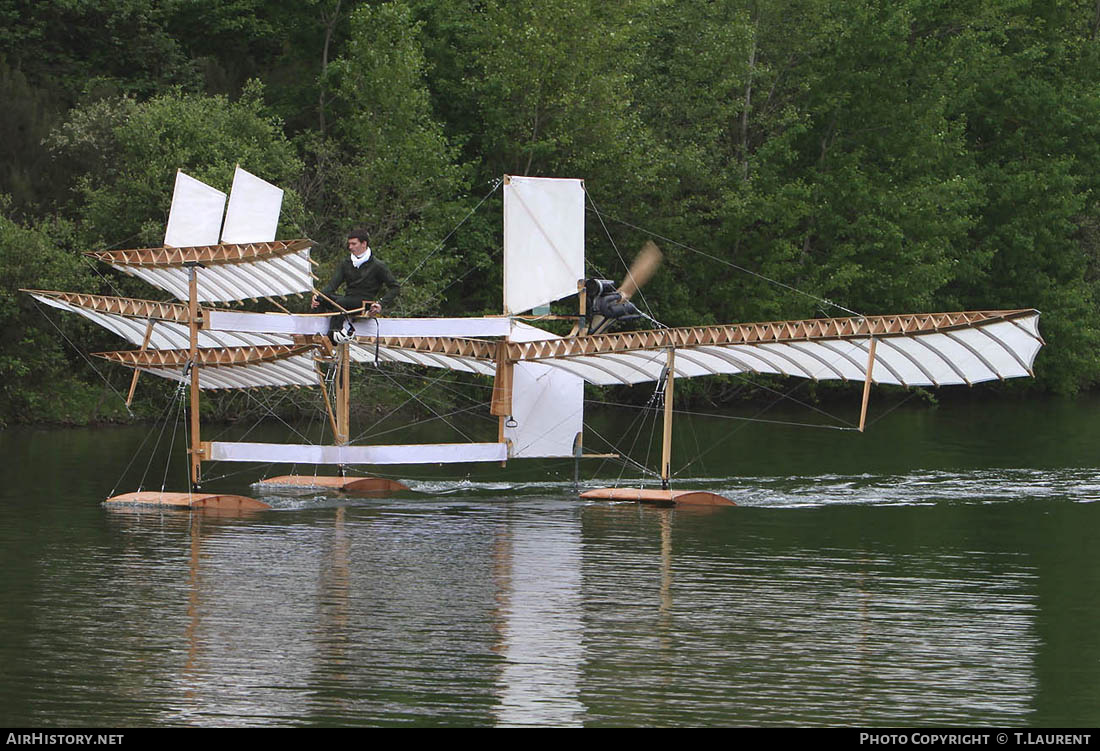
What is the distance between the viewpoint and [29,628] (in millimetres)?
18438

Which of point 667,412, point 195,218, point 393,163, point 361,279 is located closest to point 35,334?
point 393,163

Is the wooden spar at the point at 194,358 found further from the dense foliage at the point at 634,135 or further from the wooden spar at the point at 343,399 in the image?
the dense foliage at the point at 634,135

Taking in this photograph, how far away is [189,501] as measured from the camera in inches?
1173

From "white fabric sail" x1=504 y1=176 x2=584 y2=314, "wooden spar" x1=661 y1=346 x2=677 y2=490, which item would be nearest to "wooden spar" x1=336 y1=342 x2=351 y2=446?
"white fabric sail" x1=504 y1=176 x2=584 y2=314

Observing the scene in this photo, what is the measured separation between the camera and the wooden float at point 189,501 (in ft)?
98.2

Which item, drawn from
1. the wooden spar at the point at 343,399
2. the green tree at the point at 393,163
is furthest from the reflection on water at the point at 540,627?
the green tree at the point at 393,163

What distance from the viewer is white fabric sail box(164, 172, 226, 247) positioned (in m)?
30.8

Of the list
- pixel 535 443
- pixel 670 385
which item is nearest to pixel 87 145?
pixel 535 443

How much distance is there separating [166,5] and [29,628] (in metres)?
49.4

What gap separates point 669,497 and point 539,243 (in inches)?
262

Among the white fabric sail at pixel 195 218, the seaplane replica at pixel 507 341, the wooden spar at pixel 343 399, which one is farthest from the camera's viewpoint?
the wooden spar at pixel 343 399

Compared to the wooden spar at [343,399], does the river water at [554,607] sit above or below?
below

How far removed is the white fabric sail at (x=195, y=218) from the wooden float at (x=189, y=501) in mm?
4859

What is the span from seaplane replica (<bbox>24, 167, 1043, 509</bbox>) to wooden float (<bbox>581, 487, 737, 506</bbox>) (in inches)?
1.7
